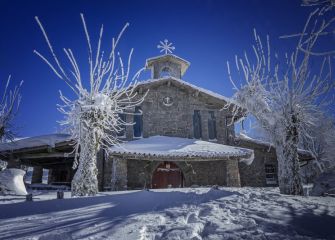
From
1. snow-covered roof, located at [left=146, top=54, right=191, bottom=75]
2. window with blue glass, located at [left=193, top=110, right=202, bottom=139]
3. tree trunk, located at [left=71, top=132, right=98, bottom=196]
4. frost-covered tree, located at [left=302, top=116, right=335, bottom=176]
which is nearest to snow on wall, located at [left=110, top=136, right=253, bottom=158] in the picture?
window with blue glass, located at [left=193, top=110, right=202, bottom=139]

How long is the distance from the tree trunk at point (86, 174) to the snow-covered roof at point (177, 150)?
391cm

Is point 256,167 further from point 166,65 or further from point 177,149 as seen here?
point 166,65

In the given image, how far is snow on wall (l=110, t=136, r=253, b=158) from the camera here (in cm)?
1122

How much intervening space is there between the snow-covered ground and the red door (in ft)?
30.4

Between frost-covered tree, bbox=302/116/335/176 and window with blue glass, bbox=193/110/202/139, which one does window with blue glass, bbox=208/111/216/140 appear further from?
frost-covered tree, bbox=302/116/335/176

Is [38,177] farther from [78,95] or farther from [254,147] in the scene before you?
[254,147]

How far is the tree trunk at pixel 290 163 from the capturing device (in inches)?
301

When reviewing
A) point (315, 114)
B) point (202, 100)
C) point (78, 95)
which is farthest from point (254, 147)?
point (78, 95)

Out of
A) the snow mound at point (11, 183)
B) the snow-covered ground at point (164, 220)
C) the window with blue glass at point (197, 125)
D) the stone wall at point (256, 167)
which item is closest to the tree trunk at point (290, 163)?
the snow-covered ground at point (164, 220)

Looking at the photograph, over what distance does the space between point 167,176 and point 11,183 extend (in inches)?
323

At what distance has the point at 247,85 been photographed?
30.1 ft

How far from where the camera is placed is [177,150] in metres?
11.5

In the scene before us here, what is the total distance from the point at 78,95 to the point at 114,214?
14.7 ft

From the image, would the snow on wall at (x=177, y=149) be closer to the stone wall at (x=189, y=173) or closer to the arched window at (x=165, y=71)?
the stone wall at (x=189, y=173)
